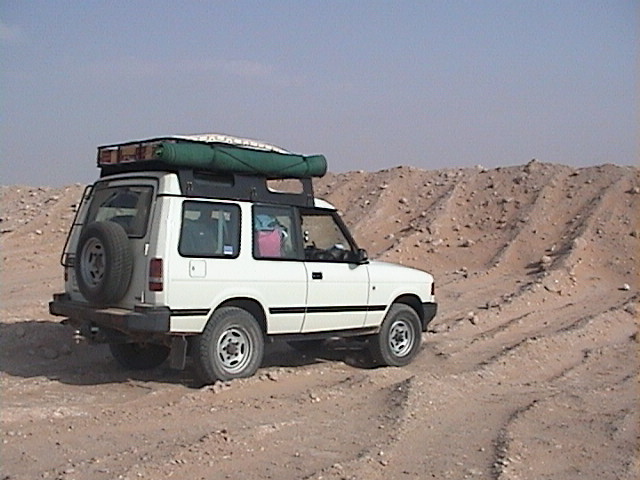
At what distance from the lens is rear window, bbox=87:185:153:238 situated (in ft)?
25.8

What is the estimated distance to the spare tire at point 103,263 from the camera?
7660mm

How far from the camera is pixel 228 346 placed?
818 cm

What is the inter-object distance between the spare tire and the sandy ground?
952mm

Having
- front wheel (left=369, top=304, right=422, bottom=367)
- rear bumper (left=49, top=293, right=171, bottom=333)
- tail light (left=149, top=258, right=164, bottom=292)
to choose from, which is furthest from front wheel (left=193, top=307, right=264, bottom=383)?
front wheel (left=369, top=304, right=422, bottom=367)

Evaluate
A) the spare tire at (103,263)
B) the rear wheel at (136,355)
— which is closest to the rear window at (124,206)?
the spare tire at (103,263)

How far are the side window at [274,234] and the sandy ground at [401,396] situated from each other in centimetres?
120

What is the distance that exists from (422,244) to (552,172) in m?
5.04

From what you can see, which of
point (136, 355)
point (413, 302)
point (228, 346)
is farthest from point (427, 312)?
point (136, 355)

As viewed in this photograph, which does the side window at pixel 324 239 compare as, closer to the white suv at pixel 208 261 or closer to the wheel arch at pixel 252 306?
the white suv at pixel 208 261

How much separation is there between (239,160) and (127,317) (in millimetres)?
1840

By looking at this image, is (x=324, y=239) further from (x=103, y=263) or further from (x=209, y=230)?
(x=103, y=263)

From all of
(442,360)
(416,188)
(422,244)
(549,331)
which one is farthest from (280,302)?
(416,188)

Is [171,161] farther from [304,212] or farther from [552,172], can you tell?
[552,172]

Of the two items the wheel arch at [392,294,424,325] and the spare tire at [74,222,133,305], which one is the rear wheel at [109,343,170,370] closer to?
the spare tire at [74,222,133,305]
